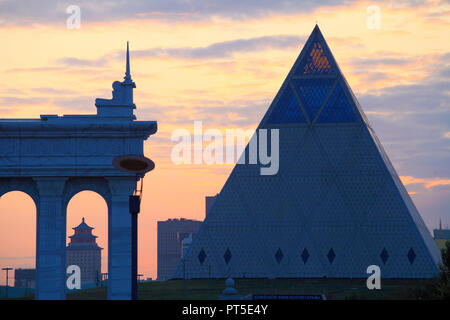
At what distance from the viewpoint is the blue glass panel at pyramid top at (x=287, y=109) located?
296ft

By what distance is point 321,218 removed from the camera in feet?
290

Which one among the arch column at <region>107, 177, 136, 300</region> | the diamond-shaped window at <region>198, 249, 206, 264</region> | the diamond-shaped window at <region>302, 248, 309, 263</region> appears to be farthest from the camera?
the diamond-shaped window at <region>198, 249, 206, 264</region>

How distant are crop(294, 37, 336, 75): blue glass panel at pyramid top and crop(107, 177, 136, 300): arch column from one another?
3885 cm

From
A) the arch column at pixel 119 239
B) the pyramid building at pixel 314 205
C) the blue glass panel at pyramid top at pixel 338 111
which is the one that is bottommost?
the arch column at pixel 119 239

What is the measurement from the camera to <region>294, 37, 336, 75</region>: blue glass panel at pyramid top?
297ft

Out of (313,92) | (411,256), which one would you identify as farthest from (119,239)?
(313,92)

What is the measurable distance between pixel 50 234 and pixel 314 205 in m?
37.7

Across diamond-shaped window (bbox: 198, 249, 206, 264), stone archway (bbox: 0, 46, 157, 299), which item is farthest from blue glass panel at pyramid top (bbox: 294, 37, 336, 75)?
stone archway (bbox: 0, 46, 157, 299)

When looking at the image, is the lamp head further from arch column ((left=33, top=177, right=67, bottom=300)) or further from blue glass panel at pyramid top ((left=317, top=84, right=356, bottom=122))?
blue glass panel at pyramid top ((left=317, top=84, right=356, bottom=122))

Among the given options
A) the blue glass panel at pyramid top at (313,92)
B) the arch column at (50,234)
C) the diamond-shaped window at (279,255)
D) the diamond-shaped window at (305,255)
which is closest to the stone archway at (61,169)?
the arch column at (50,234)

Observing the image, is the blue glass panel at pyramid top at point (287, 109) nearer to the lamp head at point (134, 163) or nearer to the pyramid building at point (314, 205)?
the pyramid building at point (314, 205)

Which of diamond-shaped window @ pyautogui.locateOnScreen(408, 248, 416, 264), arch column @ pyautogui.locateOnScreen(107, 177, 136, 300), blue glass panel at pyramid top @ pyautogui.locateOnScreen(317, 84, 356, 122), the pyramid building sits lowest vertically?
arch column @ pyautogui.locateOnScreen(107, 177, 136, 300)
